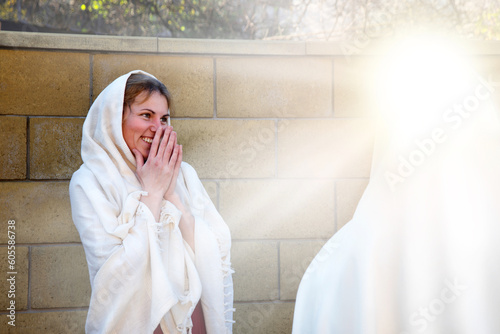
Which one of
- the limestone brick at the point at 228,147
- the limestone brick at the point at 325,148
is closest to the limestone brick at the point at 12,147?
the limestone brick at the point at 228,147

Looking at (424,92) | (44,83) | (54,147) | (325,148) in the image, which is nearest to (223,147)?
(325,148)

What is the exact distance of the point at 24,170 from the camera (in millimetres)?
2893

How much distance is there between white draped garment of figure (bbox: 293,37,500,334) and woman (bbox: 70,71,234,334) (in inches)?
38.5

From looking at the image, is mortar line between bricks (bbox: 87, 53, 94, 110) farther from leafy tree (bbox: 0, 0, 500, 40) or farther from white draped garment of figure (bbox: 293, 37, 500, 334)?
white draped garment of figure (bbox: 293, 37, 500, 334)

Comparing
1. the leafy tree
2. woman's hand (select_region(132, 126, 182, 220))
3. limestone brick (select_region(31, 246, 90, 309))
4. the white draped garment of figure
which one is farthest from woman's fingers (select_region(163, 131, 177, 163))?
the leafy tree

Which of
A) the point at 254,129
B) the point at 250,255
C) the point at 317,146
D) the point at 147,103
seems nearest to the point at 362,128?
the point at 317,146

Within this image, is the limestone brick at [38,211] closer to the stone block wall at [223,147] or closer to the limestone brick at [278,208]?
the stone block wall at [223,147]

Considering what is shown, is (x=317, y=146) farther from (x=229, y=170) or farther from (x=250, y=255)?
(x=250, y=255)

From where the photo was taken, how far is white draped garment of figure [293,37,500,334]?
1.08m

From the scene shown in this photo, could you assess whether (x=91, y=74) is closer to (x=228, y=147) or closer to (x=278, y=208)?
(x=228, y=147)

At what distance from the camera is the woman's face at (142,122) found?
7.45ft

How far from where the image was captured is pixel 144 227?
2.06 m

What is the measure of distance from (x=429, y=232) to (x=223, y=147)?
204cm

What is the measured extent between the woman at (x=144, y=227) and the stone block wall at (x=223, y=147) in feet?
2.09
